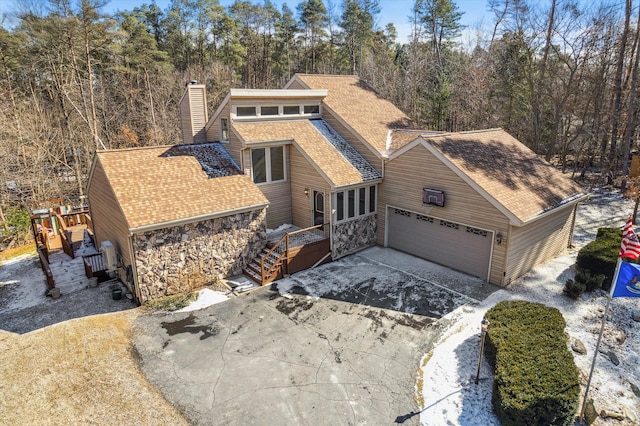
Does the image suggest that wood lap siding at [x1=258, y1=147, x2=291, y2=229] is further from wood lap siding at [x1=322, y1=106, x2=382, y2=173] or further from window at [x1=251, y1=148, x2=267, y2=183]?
wood lap siding at [x1=322, y1=106, x2=382, y2=173]

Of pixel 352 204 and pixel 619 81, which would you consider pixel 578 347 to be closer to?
pixel 352 204

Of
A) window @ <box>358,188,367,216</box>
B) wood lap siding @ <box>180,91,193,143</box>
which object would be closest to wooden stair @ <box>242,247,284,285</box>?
window @ <box>358,188,367,216</box>

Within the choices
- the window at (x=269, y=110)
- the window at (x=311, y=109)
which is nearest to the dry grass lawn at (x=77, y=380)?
the window at (x=269, y=110)

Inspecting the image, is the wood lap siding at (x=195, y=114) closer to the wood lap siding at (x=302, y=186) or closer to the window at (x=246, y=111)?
→ the window at (x=246, y=111)

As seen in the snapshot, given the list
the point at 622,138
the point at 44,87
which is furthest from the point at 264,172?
the point at 44,87

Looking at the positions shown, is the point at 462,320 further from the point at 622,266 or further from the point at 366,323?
the point at 622,266

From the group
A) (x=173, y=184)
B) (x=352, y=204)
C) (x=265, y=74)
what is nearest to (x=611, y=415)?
(x=352, y=204)
